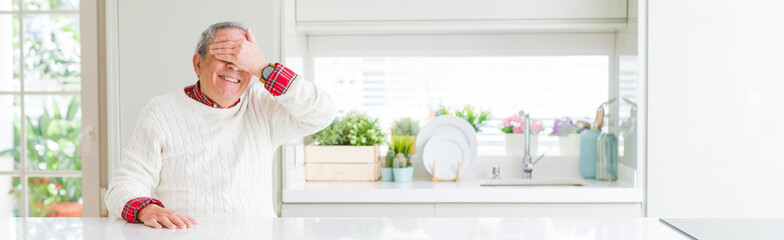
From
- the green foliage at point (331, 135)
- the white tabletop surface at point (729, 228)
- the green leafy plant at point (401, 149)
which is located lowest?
the white tabletop surface at point (729, 228)

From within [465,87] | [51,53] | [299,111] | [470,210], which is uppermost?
[51,53]

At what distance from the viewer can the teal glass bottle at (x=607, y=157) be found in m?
2.68

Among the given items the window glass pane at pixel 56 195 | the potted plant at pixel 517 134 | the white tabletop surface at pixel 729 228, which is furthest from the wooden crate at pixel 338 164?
the white tabletop surface at pixel 729 228

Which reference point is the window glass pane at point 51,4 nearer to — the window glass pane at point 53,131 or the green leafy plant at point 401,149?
the window glass pane at point 53,131

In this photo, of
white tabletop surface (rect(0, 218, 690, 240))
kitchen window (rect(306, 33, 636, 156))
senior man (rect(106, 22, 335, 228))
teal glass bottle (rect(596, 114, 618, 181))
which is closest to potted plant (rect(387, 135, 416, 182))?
kitchen window (rect(306, 33, 636, 156))

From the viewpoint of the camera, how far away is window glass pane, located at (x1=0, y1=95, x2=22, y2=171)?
9.05ft

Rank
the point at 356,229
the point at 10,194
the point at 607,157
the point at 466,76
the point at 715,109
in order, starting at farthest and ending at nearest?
1. the point at 466,76
2. the point at 10,194
3. the point at 607,157
4. the point at 715,109
5. the point at 356,229

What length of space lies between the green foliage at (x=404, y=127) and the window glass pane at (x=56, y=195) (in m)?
1.36

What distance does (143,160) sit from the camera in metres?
1.56

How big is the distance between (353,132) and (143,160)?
4.09ft

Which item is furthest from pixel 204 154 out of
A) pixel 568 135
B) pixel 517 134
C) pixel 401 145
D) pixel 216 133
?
pixel 568 135

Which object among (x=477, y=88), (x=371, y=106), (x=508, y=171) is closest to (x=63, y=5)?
(x=371, y=106)

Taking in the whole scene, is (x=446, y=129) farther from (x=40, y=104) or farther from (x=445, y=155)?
(x=40, y=104)

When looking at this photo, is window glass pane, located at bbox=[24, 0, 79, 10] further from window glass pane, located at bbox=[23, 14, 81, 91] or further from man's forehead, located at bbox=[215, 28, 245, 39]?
man's forehead, located at bbox=[215, 28, 245, 39]
